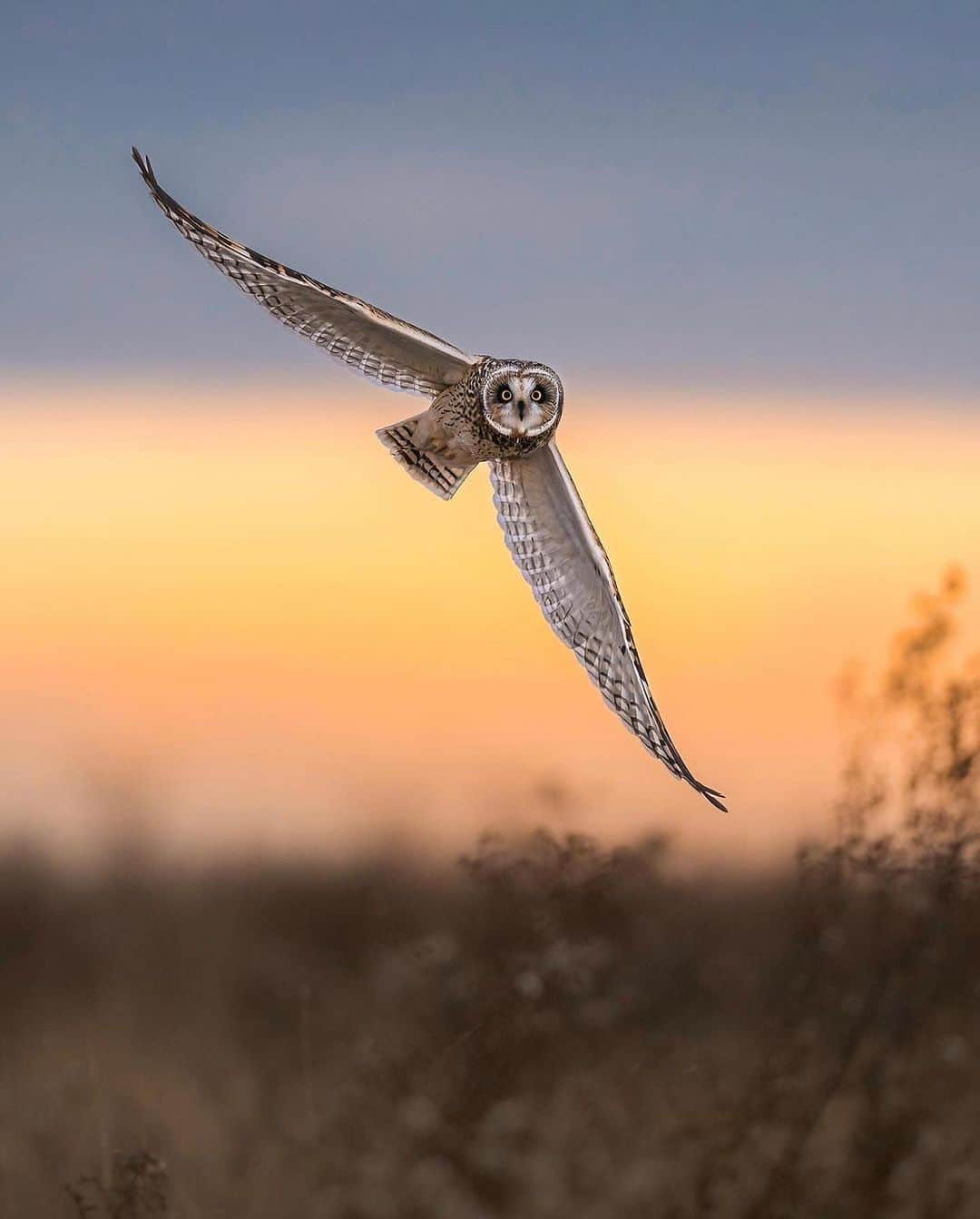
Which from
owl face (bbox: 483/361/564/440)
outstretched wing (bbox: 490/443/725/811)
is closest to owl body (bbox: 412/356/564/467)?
owl face (bbox: 483/361/564/440)

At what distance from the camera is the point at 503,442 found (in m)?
4.19

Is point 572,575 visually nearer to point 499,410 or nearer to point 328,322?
point 499,410

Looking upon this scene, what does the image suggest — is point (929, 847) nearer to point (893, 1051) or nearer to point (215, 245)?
point (893, 1051)

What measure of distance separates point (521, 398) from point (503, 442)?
0.13 meters

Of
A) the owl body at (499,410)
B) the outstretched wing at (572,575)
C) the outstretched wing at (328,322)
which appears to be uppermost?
the outstretched wing at (328,322)

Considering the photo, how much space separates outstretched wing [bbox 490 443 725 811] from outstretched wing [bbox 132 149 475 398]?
0.30 meters

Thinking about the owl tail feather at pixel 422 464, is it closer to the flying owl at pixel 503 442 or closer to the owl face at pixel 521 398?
the flying owl at pixel 503 442

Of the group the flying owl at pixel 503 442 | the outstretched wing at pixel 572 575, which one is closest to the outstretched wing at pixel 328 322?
the flying owl at pixel 503 442

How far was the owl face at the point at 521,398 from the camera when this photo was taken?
161 inches

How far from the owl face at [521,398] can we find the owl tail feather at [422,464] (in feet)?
1.04

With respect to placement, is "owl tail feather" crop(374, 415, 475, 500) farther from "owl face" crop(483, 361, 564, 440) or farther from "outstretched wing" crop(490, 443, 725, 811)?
"owl face" crop(483, 361, 564, 440)

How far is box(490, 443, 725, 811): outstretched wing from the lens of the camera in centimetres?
430

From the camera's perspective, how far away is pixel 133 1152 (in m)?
5.57

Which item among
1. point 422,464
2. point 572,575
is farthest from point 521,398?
point 572,575
